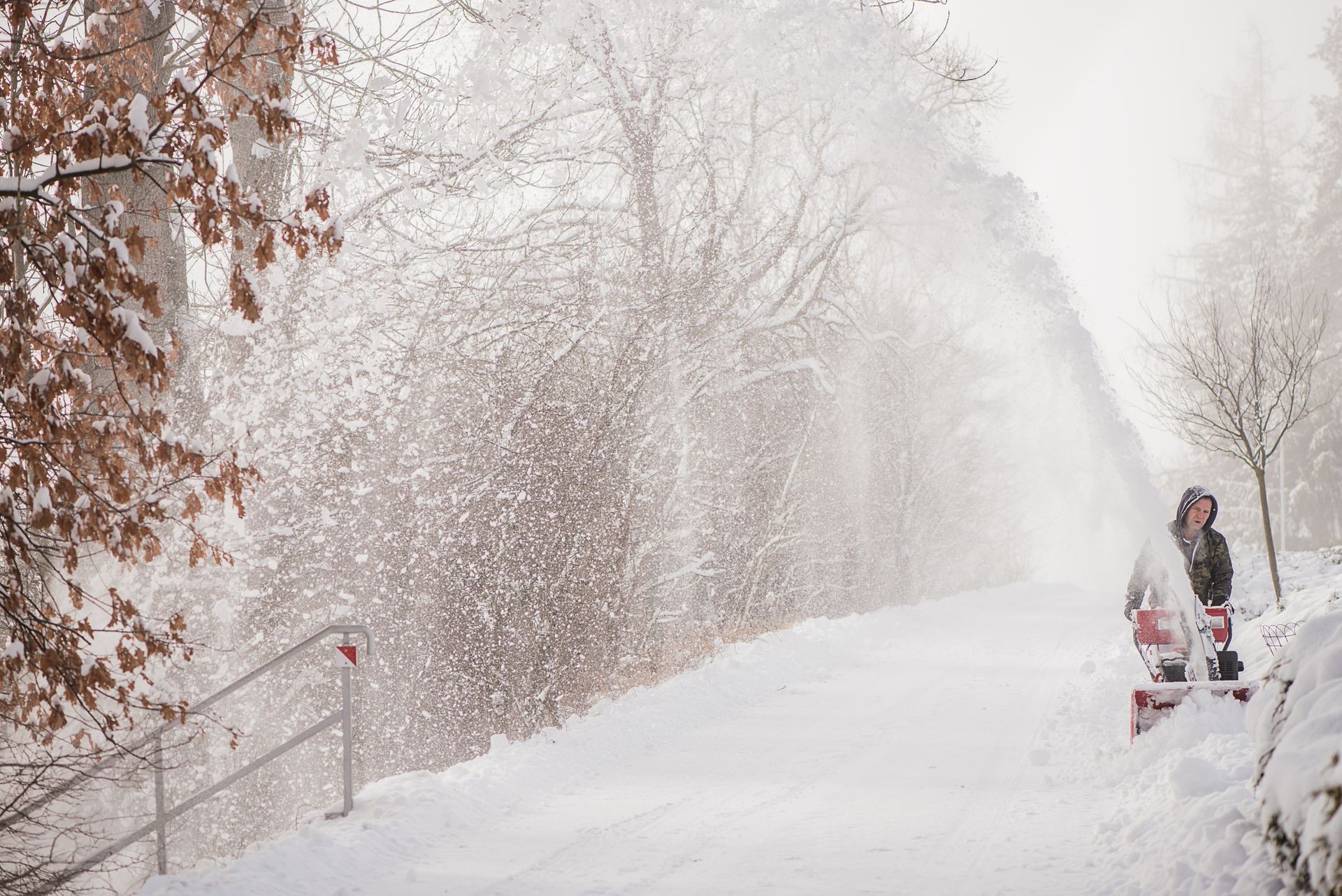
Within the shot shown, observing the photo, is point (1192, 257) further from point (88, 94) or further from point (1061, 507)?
point (88, 94)

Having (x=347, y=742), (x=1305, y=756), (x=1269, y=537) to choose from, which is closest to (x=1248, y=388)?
(x=1269, y=537)

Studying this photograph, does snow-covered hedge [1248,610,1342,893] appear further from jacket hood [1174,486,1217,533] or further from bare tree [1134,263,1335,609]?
bare tree [1134,263,1335,609]

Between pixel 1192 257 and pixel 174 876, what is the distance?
43.3 meters

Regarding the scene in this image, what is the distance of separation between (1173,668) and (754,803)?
11.4 ft

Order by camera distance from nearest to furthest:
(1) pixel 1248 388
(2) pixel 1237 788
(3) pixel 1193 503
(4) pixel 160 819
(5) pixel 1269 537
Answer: (2) pixel 1237 788 < (4) pixel 160 819 < (3) pixel 1193 503 < (5) pixel 1269 537 < (1) pixel 1248 388

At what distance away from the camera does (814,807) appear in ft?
21.0

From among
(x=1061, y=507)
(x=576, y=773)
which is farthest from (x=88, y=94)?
(x=1061, y=507)

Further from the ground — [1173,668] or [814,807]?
[1173,668]

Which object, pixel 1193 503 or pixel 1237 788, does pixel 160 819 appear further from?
pixel 1193 503

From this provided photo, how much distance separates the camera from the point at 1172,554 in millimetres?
8977

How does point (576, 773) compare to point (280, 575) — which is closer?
point (576, 773)

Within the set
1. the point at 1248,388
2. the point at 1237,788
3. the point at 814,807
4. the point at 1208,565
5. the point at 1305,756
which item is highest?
→ the point at 1248,388

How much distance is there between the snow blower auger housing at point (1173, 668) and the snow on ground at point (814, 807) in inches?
5.6

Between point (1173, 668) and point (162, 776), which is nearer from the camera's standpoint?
point (162, 776)
